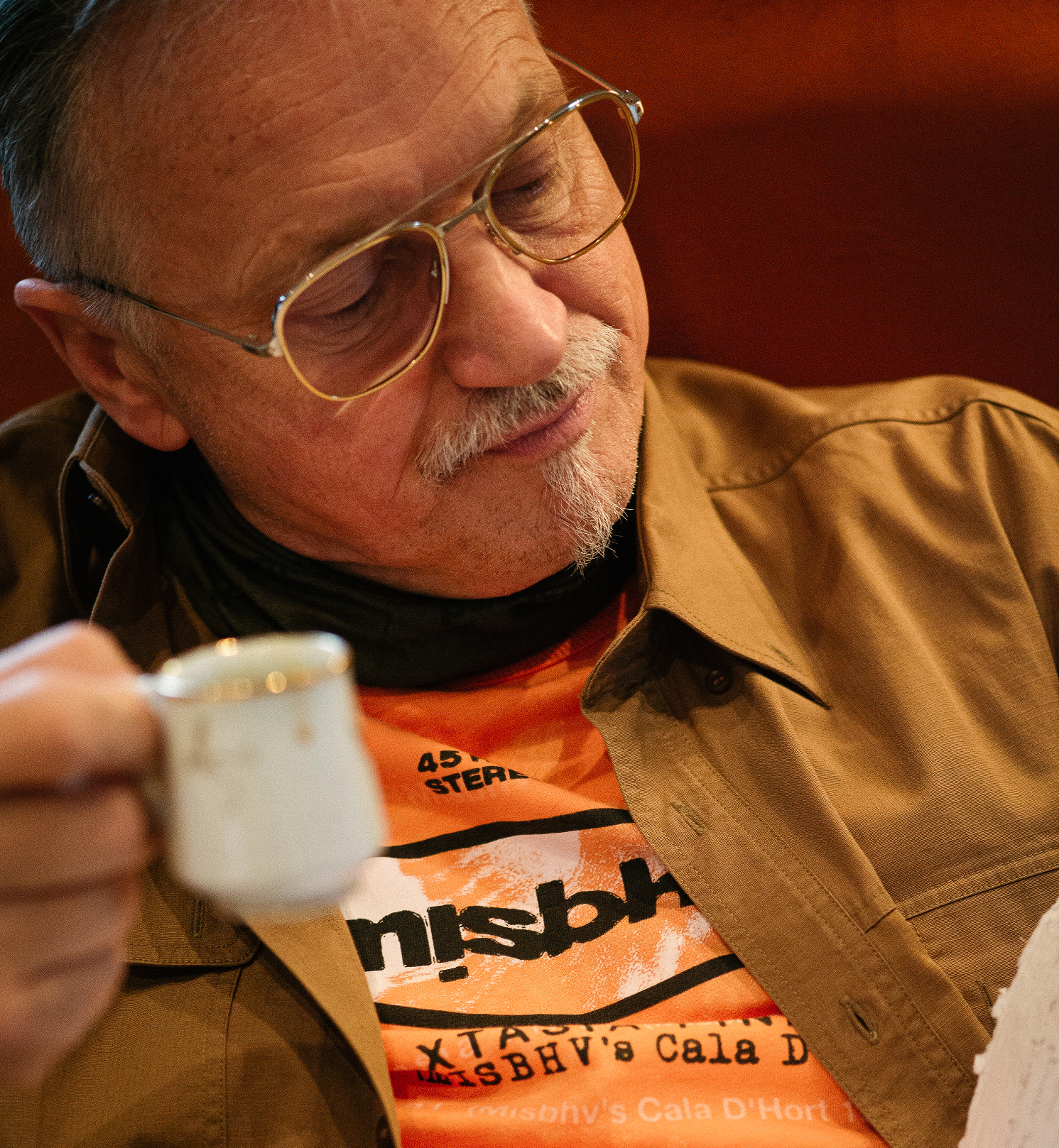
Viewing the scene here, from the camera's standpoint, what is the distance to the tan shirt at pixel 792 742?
41.4 inches

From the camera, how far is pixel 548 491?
3.92 ft

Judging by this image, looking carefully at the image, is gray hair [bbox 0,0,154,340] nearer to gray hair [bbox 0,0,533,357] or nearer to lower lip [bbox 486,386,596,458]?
gray hair [bbox 0,0,533,357]

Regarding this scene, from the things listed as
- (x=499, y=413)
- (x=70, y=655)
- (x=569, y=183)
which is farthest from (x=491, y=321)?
(x=70, y=655)

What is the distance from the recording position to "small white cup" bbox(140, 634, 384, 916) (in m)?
0.55

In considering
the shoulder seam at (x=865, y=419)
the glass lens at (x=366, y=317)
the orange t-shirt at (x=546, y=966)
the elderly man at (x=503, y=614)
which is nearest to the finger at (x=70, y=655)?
the elderly man at (x=503, y=614)

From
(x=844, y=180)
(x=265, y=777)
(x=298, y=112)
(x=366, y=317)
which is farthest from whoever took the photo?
(x=844, y=180)

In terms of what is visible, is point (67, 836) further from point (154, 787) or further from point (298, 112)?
point (298, 112)

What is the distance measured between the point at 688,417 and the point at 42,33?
0.92m

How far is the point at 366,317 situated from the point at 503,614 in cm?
39

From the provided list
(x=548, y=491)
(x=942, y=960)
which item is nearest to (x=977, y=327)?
(x=548, y=491)

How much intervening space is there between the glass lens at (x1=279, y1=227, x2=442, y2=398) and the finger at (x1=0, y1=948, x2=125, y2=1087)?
2.01ft

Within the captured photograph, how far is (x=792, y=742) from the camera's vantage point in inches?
45.9

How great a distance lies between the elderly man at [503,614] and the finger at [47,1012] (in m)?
0.40

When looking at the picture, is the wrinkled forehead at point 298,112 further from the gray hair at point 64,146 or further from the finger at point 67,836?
the finger at point 67,836
